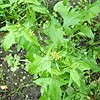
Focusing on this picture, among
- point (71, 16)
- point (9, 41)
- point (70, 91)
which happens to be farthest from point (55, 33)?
point (70, 91)

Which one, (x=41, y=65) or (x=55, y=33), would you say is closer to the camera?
(x=41, y=65)

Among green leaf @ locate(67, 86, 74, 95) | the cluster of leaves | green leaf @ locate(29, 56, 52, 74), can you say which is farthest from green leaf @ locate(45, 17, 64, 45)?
green leaf @ locate(67, 86, 74, 95)

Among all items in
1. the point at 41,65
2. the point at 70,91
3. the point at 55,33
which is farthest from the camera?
the point at 70,91

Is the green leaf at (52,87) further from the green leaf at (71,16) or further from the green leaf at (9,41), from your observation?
the green leaf at (71,16)

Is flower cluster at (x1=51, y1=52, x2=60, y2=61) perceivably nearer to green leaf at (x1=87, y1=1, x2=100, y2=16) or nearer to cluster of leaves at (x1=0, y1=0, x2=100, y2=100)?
cluster of leaves at (x1=0, y1=0, x2=100, y2=100)

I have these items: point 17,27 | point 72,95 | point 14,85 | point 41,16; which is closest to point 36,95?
point 14,85

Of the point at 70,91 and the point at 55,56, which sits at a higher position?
the point at 55,56

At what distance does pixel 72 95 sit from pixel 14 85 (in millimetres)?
617

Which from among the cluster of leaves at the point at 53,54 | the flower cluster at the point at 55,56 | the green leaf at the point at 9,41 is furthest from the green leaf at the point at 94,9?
the green leaf at the point at 9,41

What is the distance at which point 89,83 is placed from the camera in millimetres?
2596

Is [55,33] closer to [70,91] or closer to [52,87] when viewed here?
[52,87]

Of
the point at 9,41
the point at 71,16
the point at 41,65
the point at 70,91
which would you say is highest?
the point at 71,16

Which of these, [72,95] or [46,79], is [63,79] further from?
[72,95]

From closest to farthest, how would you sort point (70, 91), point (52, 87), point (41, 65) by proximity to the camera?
point (41, 65) → point (52, 87) → point (70, 91)
